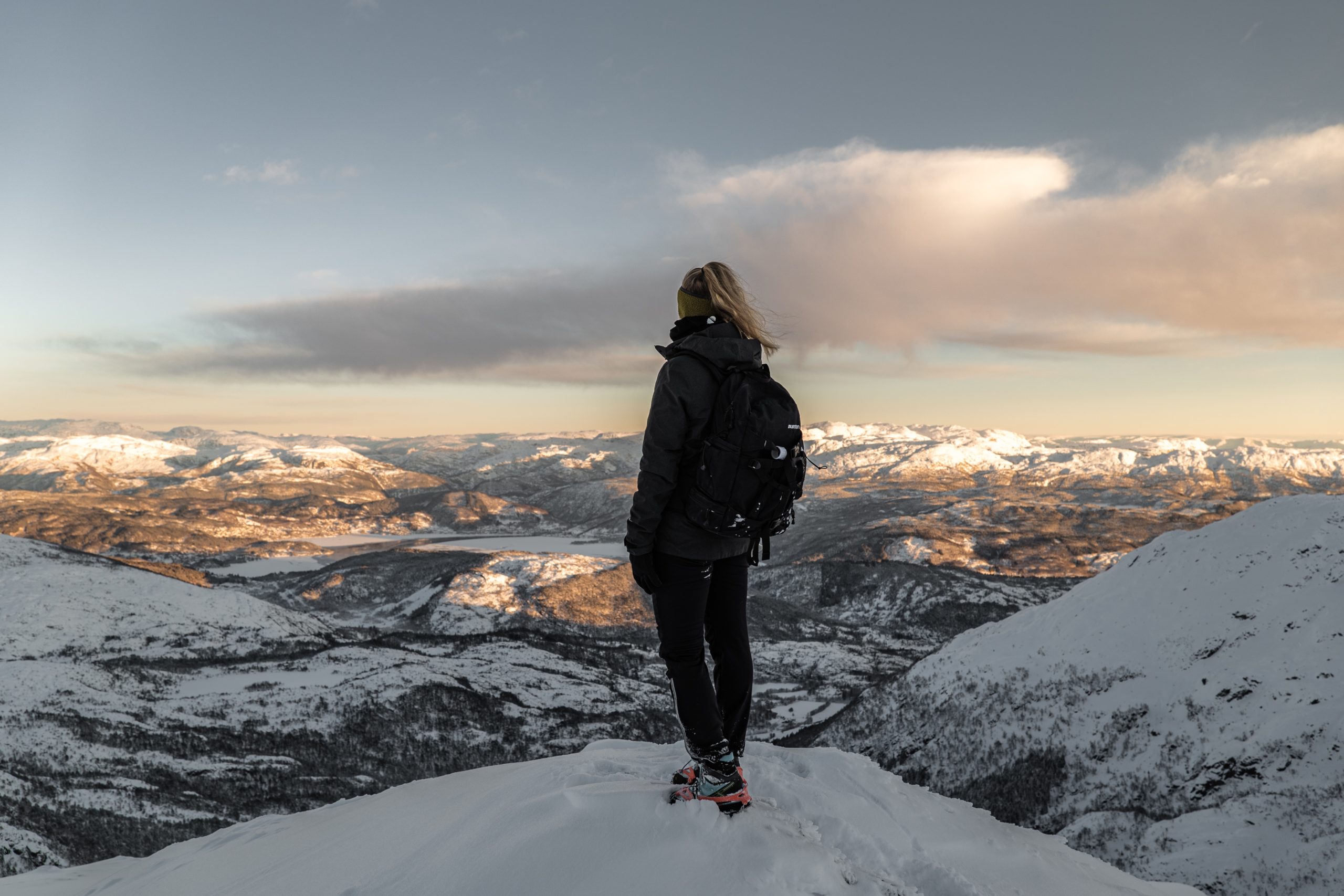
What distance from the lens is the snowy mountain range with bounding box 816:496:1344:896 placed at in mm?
14039

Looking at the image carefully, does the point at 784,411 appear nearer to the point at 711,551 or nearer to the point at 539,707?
the point at 711,551

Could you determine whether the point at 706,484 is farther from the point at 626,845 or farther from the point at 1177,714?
the point at 1177,714

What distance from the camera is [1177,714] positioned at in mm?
20328

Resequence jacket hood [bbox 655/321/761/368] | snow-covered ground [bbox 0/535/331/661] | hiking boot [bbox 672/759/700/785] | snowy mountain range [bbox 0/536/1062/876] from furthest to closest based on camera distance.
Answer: snow-covered ground [bbox 0/535/331/661] → snowy mountain range [bbox 0/536/1062/876] → hiking boot [bbox 672/759/700/785] → jacket hood [bbox 655/321/761/368]

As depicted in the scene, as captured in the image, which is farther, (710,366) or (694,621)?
(694,621)

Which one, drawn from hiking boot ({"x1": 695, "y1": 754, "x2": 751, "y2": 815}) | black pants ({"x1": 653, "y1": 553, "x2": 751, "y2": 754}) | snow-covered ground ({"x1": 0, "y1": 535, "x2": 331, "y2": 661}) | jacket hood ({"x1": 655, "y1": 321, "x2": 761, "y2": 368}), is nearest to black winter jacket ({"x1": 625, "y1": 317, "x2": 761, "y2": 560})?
jacket hood ({"x1": 655, "y1": 321, "x2": 761, "y2": 368})

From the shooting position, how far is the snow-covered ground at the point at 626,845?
425cm

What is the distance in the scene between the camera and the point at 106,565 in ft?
260

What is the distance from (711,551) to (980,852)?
14.4 ft

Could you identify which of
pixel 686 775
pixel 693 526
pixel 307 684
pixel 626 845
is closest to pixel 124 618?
pixel 307 684

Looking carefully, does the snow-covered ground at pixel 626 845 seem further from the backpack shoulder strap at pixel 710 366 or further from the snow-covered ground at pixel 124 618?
the snow-covered ground at pixel 124 618

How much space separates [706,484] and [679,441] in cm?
36

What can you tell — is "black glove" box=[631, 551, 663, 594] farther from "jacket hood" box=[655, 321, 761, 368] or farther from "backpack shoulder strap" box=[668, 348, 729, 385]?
"jacket hood" box=[655, 321, 761, 368]

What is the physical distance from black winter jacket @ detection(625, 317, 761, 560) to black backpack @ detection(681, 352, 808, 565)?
6cm
